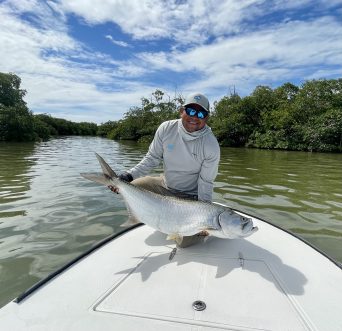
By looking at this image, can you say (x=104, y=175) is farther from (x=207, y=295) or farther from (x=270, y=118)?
(x=270, y=118)

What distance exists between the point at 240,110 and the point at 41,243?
116ft

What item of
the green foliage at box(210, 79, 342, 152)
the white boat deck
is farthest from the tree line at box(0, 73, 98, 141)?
the white boat deck

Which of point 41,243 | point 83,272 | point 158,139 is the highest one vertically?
point 158,139

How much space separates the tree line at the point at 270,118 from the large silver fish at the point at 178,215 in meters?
28.2

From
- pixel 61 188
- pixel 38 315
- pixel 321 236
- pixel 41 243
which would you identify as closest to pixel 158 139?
pixel 41 243

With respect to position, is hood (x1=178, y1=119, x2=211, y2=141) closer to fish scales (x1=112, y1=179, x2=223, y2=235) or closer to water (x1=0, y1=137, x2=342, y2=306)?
fish scales (x1=112, y1=179, x2=223, y2=235)

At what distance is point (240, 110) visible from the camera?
3806 centimetres

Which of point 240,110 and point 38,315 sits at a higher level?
point 240,110

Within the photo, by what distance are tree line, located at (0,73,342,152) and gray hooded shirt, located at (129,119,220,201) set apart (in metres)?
27.3

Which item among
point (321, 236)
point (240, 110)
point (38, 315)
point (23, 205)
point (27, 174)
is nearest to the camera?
point (38, 315)

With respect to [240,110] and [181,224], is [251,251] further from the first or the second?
[240,110]

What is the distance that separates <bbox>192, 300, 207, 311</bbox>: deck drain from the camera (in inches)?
92.4

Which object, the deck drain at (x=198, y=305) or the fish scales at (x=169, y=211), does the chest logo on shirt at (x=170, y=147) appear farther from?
the deck drain at (x=198, y=305)

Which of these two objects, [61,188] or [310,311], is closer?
[310,311]
